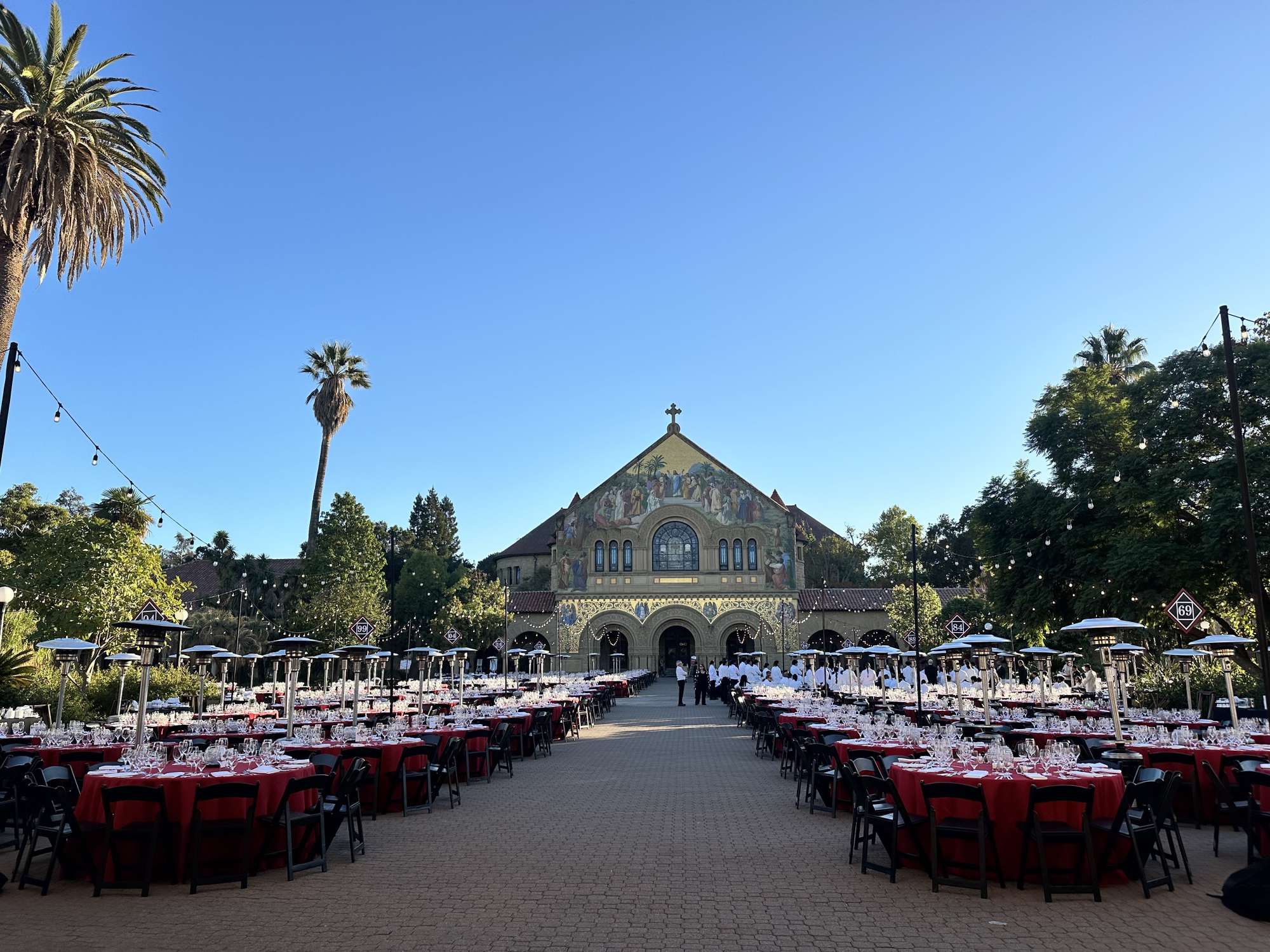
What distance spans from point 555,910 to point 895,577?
6983cm

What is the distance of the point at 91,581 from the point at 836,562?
211 feet

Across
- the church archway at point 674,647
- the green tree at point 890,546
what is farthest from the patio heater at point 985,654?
the green tree at point 890,546

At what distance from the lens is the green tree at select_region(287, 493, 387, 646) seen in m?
44.2

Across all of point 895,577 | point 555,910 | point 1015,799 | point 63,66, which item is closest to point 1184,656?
point 1015,799

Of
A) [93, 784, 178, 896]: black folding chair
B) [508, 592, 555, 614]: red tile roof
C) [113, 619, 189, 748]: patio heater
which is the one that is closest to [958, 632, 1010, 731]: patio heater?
[93, 784, 178, 896]: black folding chair

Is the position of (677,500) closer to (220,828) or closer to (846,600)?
(846,600)

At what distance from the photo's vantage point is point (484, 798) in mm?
13008

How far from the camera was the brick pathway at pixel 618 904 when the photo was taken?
245 inches

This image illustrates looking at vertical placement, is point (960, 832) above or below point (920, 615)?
below

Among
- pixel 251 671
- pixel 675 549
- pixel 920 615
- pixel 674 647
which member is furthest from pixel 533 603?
pixel 920 615

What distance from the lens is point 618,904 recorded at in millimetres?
7105

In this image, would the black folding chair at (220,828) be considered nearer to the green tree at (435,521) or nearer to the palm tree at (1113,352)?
the palm tree at (1113,352)

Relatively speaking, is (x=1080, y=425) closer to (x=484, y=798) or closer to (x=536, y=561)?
(x=484, y=798)

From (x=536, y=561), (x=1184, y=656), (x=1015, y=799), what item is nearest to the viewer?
(x=1015, y=799)
